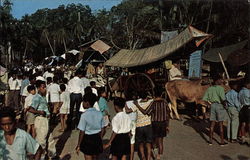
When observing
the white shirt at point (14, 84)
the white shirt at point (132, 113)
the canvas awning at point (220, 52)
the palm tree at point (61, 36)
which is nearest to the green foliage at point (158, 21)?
the canvas awning at point (220, 52)

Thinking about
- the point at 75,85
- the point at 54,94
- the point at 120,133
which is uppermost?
the point at 75,85

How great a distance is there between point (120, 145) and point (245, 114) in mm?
3908

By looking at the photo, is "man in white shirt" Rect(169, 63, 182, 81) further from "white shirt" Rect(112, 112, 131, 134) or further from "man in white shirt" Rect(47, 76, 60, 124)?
"white shirt" Rect(112, 112, 131, 134)

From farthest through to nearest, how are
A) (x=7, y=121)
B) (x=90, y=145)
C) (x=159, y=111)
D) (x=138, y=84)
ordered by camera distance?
(x=138, y=84)
(x=159, y=111)
(x=90, y=145)
(x=7, y=121)

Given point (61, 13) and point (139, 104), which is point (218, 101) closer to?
point (139, 104)

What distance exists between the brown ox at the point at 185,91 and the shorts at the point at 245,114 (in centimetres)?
238

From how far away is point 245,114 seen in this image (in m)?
7.29

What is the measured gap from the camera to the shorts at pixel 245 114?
7229 millimetres

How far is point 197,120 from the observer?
991cm

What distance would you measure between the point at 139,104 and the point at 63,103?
350cm

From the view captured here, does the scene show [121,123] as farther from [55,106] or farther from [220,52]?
[220,52]

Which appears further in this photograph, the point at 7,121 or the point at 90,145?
the point at 90,145

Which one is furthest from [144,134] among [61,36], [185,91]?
[61,36]

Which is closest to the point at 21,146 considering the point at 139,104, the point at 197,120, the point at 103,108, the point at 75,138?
the point at 139,104
